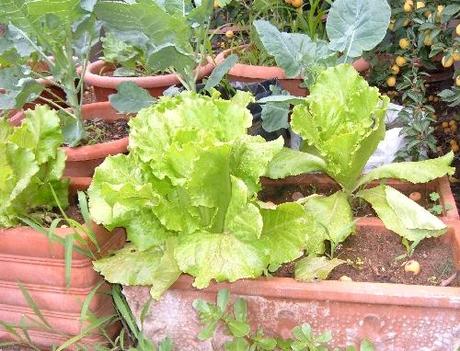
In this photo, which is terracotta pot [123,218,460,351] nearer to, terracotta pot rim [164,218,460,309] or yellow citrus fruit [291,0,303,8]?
terracotta pot rim [164,218,460,309]

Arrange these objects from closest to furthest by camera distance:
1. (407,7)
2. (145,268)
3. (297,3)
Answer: (145,268) < (407,7) < (297,3)

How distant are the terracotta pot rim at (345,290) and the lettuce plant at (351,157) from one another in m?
0.18

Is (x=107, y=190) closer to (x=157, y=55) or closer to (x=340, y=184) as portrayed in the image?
(x=157, y=55)

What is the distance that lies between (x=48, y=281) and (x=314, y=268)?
636 mm

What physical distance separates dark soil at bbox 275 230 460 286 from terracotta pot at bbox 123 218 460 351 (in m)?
0.06

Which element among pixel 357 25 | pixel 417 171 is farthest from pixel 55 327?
pixel 357 25

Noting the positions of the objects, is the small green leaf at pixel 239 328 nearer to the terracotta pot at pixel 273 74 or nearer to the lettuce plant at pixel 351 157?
the lettuce plant at pixel 351 157

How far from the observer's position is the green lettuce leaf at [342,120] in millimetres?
1381

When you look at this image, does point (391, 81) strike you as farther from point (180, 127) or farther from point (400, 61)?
point (180, 127)

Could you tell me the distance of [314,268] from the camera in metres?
1.24

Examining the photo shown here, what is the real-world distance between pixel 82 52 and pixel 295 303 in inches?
38.2

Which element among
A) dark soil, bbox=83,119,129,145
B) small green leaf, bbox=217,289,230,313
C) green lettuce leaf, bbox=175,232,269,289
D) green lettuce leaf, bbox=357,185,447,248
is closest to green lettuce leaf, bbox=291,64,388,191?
green lettuce leaf, bbox=357,185,447,248

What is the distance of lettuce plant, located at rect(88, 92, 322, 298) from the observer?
117 centimetres

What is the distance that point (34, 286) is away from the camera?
1412mm
